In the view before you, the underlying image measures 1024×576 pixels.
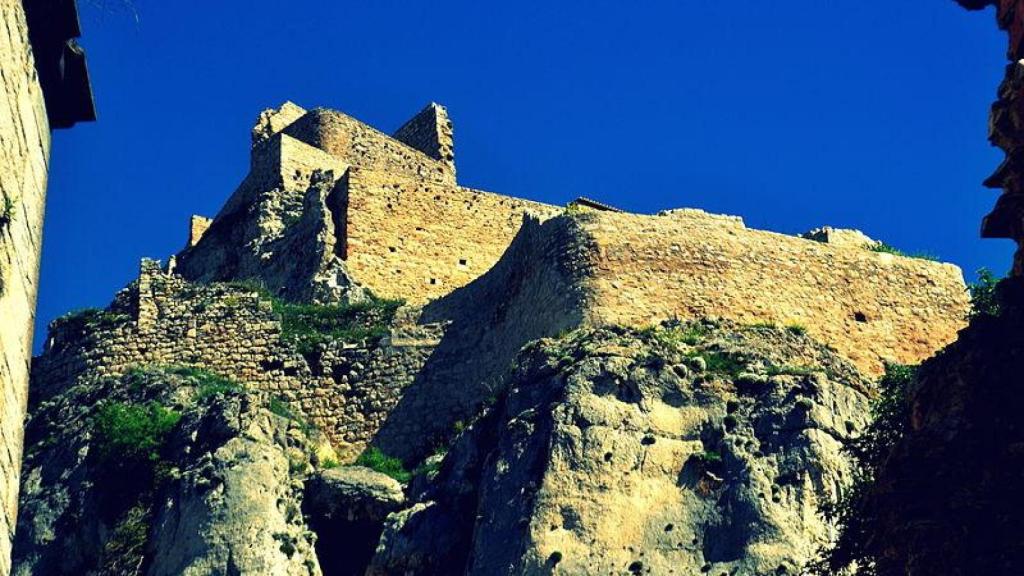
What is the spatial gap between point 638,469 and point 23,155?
18.7m

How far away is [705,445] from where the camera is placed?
28.4 meters

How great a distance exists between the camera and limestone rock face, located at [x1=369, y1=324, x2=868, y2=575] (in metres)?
26.5

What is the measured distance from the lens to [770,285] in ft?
112

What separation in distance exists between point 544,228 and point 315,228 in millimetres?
9047

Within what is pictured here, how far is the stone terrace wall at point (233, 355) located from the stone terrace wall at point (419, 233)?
4530 mm

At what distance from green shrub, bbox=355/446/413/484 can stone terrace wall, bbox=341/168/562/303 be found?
7169 millimetres

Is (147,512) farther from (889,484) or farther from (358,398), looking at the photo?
(889,484)

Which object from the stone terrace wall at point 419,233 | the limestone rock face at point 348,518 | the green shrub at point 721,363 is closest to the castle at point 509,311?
the stone terrace wall at point 419,233

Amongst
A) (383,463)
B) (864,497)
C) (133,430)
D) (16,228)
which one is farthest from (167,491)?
(16,228)

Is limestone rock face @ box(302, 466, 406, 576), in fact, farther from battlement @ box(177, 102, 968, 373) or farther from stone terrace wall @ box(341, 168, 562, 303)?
stone terrace wall @ box(341, 168, 562, 303)

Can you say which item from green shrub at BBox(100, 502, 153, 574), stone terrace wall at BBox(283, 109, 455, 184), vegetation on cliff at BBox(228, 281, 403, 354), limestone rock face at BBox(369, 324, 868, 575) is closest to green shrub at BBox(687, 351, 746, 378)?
limestone rock face at BBox(369, 324, 868, 575)

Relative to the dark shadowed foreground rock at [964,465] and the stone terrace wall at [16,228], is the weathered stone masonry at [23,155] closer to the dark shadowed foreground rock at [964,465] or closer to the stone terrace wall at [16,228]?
the stone terrace wall at [16,228]

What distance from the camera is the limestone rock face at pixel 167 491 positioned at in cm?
2861

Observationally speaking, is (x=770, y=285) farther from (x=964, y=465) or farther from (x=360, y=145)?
(x=964, y=465)
